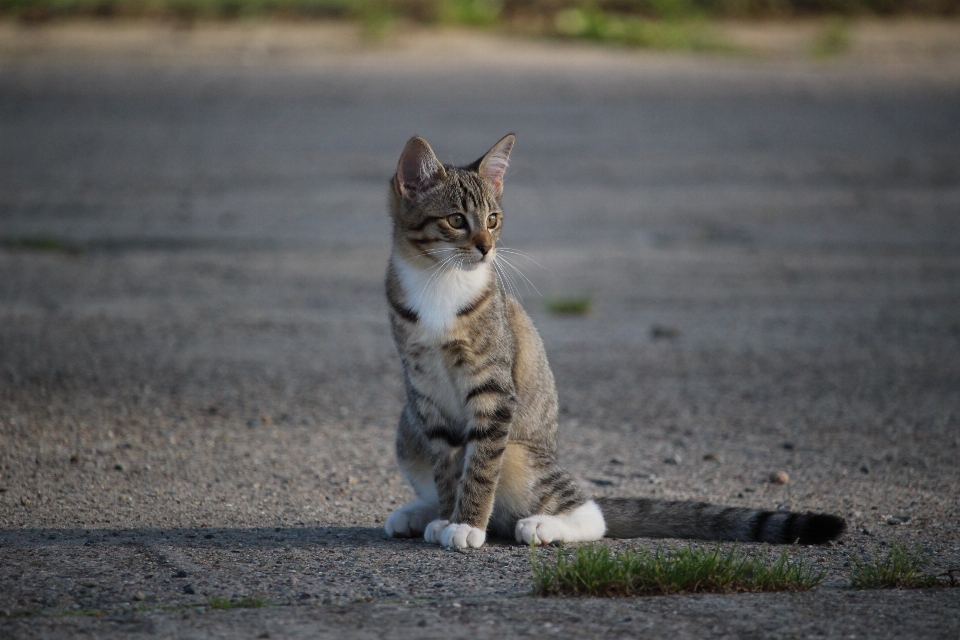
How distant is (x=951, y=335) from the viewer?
344 inches

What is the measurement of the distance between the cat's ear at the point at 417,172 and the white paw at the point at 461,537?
135 centimetres

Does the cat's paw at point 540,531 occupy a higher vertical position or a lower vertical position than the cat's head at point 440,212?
lower

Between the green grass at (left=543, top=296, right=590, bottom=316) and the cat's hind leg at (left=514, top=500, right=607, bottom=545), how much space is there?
4.46m

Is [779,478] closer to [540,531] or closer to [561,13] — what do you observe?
[540,531]

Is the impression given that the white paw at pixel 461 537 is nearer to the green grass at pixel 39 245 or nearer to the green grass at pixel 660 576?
the green grass at pixel 660 576

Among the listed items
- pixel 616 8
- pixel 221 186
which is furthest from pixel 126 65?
pixel 616 8

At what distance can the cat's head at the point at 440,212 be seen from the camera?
472 centimetres

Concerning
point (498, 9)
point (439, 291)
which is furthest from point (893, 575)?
point (498, 9)

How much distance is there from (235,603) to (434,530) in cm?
100

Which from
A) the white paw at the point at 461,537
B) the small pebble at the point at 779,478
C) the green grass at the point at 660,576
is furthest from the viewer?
the small pebble at the point at 779,478

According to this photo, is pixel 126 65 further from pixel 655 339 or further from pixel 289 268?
pixel 655 339

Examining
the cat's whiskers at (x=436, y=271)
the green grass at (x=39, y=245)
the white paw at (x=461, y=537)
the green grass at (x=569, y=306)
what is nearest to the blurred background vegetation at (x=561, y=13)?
the green grass at (x=39, y=245)

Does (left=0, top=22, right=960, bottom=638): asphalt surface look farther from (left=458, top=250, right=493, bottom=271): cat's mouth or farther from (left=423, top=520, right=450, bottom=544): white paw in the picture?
(left=458, top=250, right=493, bottom=271): cat's mouth

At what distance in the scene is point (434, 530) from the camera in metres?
4.63
